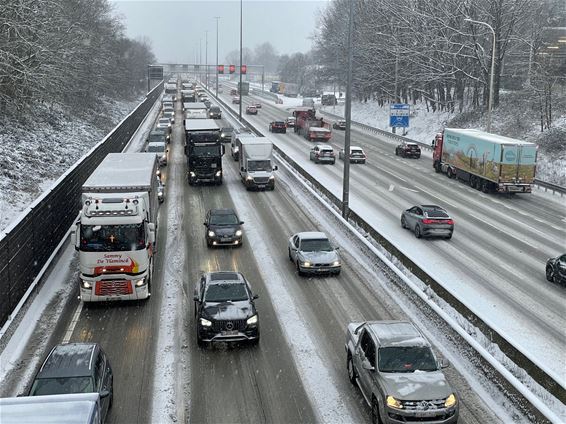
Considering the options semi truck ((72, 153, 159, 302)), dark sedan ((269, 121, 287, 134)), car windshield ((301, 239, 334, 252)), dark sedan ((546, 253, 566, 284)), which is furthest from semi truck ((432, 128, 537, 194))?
dark sedan ((269, 121, 287, 134))

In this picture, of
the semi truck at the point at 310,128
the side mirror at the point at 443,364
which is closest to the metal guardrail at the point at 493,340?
the side mirror at the point at 443,364

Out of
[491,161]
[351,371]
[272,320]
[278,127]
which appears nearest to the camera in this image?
[351,371]

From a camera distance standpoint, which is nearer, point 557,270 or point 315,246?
point 557,270

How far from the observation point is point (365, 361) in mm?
Result: 13367

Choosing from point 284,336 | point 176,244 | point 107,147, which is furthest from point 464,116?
point 284,336

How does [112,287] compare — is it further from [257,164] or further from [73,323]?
[257,164]

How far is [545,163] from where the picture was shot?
153ft

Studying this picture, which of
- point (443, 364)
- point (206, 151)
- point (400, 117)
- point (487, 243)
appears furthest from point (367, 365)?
point (400, 117)

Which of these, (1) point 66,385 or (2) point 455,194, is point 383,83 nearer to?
(2) point 455,194

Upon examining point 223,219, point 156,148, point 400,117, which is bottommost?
point 223,219

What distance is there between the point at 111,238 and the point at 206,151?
851 inches

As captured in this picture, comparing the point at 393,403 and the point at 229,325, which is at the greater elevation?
the point at 393,403

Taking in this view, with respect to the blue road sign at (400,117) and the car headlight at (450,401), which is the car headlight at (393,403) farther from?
the blue road sign at (400,117)

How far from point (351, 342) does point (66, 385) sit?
21.6 feet
